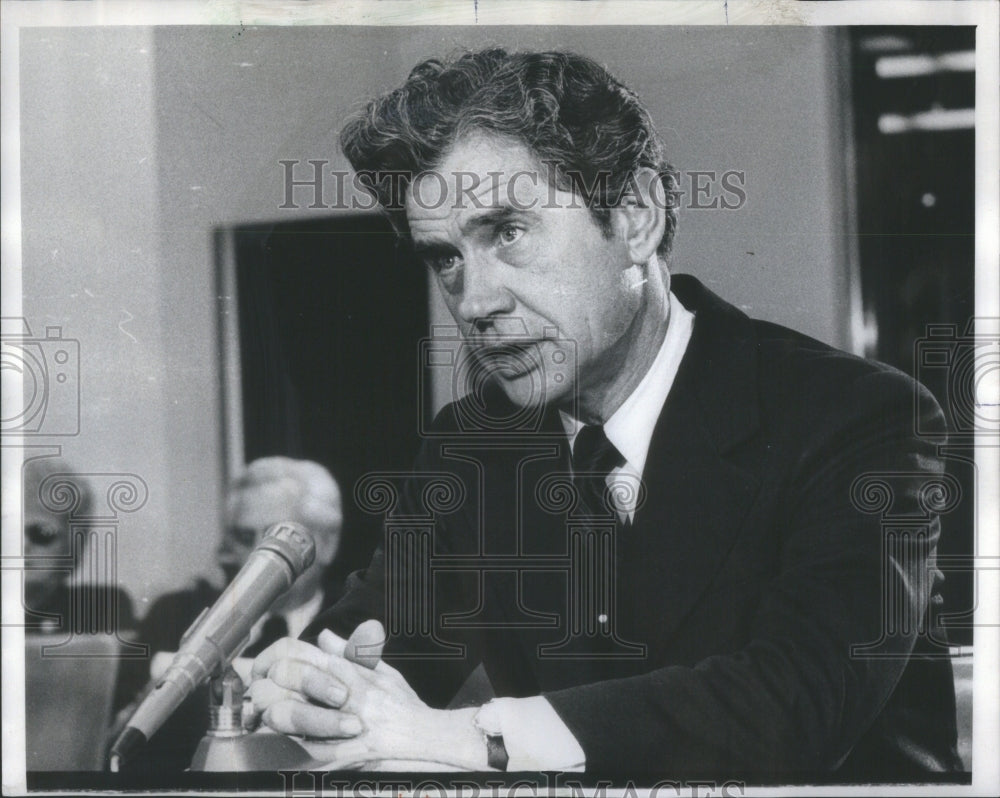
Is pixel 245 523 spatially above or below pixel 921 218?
below

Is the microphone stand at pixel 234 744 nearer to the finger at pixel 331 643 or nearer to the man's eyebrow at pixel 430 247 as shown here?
the finger at pixel 331 643

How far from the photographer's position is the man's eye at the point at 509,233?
3062mm

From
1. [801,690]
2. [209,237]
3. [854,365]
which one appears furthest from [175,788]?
[854,365]

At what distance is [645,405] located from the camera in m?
3.13

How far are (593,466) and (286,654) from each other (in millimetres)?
1021

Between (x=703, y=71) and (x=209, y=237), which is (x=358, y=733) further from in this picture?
(x=703, y=71)

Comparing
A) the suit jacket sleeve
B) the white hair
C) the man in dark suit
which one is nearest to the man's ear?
the man in dark suit

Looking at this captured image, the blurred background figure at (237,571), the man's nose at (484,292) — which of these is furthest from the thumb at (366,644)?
the man's nose at (484,292)

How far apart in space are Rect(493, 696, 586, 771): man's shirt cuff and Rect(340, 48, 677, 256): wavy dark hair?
4.46ft

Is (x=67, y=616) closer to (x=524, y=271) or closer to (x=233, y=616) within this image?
(x=233, y=616)

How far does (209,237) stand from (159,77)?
1.60ft

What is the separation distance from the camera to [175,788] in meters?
3.15

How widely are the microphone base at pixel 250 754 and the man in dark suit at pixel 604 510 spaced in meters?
0.06

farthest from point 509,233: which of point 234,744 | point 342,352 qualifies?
point 234,744
